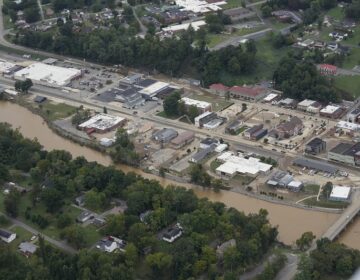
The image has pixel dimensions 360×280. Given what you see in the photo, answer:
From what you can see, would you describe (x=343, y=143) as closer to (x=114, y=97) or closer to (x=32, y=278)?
(x=114, y=97)

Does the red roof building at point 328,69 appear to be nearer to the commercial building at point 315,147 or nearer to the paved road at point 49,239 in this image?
the commercial building at point 315,147

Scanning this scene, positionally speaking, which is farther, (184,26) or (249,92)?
(184,26)

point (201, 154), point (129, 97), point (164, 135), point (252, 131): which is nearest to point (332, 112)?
point (252, 131)

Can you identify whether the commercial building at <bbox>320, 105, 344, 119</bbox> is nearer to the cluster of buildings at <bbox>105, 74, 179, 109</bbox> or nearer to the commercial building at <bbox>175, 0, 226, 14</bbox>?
the cluster of buildings at <bbox>105, 74, 179, 109</bbox>

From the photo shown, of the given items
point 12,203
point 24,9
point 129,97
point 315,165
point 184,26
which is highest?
point 24,9

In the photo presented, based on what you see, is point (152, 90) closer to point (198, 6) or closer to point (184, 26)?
point (184, 26)

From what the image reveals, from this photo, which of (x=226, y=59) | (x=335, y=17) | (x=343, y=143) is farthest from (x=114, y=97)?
(x=335, y=17)
